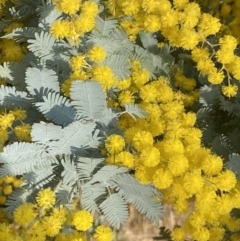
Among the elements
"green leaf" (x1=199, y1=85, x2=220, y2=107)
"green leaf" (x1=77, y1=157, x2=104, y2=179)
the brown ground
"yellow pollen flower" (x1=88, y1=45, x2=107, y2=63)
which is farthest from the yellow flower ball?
the brown ground

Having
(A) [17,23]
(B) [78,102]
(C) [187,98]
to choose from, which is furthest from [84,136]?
(A) [17,23]

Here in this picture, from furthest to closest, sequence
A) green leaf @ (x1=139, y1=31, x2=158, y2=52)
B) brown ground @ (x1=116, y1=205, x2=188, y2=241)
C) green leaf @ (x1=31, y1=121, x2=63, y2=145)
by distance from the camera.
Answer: brown ground @ (x1=116, y1=205, x2=188, y2=241) < green leaf @ (x1=139, y1=31, x2=158, y2=52) < green leaf @ (x1=31, y1=121, x2=63, y2=145)

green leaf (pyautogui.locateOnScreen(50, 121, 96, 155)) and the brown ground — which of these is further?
the brown ground

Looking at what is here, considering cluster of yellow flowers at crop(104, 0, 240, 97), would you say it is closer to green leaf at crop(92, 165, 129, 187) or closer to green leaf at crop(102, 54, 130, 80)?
green leaf at crop(102, 54, 130, 80)

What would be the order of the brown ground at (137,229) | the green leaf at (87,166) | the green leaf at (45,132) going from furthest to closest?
the brown ground at (137,229) < the green leaf at (87,166) < the green leaf at (45,132)

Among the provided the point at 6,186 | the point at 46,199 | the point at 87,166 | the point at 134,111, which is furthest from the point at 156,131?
the point at 6,186

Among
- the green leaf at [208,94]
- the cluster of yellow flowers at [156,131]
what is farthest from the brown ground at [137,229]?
the green leaf at [208,94]

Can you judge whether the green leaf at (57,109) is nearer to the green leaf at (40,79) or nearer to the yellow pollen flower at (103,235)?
the green leaf at (40,79)

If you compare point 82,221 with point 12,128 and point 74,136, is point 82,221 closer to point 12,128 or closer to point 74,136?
point 74,136
